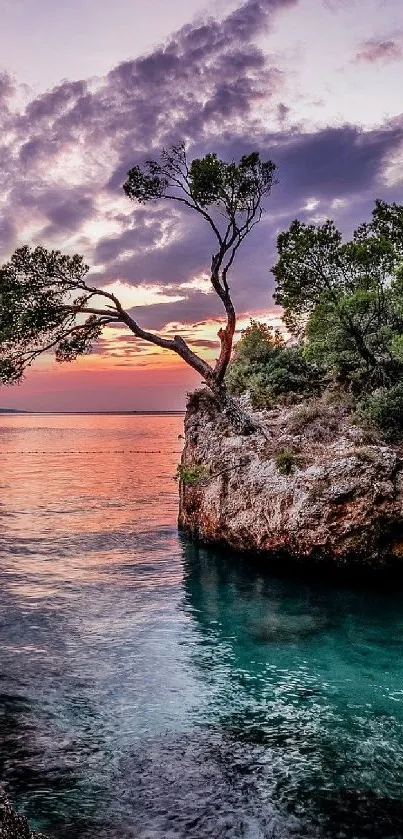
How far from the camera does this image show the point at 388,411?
2145 cm

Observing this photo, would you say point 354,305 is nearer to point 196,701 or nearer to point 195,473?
point 195,473

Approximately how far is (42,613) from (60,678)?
4.55m

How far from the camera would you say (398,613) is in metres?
15.9

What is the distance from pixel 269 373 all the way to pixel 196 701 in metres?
20.6

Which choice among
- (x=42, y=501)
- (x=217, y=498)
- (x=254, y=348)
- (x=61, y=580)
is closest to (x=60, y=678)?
(x=61, y=580)

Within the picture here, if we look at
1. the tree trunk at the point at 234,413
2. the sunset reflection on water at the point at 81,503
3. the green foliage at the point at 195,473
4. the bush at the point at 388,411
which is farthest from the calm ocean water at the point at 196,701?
the bush at the point at 388,411

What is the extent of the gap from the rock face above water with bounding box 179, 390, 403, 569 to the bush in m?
0.79

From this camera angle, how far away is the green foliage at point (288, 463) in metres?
20.7

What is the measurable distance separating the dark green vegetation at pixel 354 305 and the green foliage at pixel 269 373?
2.27 metres

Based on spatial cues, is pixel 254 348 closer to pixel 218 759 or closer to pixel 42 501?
pixel 42 501

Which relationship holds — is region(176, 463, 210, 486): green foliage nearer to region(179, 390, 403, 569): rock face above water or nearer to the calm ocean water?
region(179, 390, 403, 569): rock face above water

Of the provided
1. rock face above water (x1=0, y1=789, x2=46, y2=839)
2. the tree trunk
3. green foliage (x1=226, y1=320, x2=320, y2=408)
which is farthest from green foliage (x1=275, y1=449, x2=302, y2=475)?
rock face above water (x1=0, y1=789, x2=46, y2=839)

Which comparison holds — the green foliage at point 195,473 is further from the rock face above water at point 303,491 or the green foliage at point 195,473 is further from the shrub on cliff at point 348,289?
the shrub on cliff at point 348,289

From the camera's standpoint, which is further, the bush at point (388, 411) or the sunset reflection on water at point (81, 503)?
the sunset reflection on water at point (81, 503)
